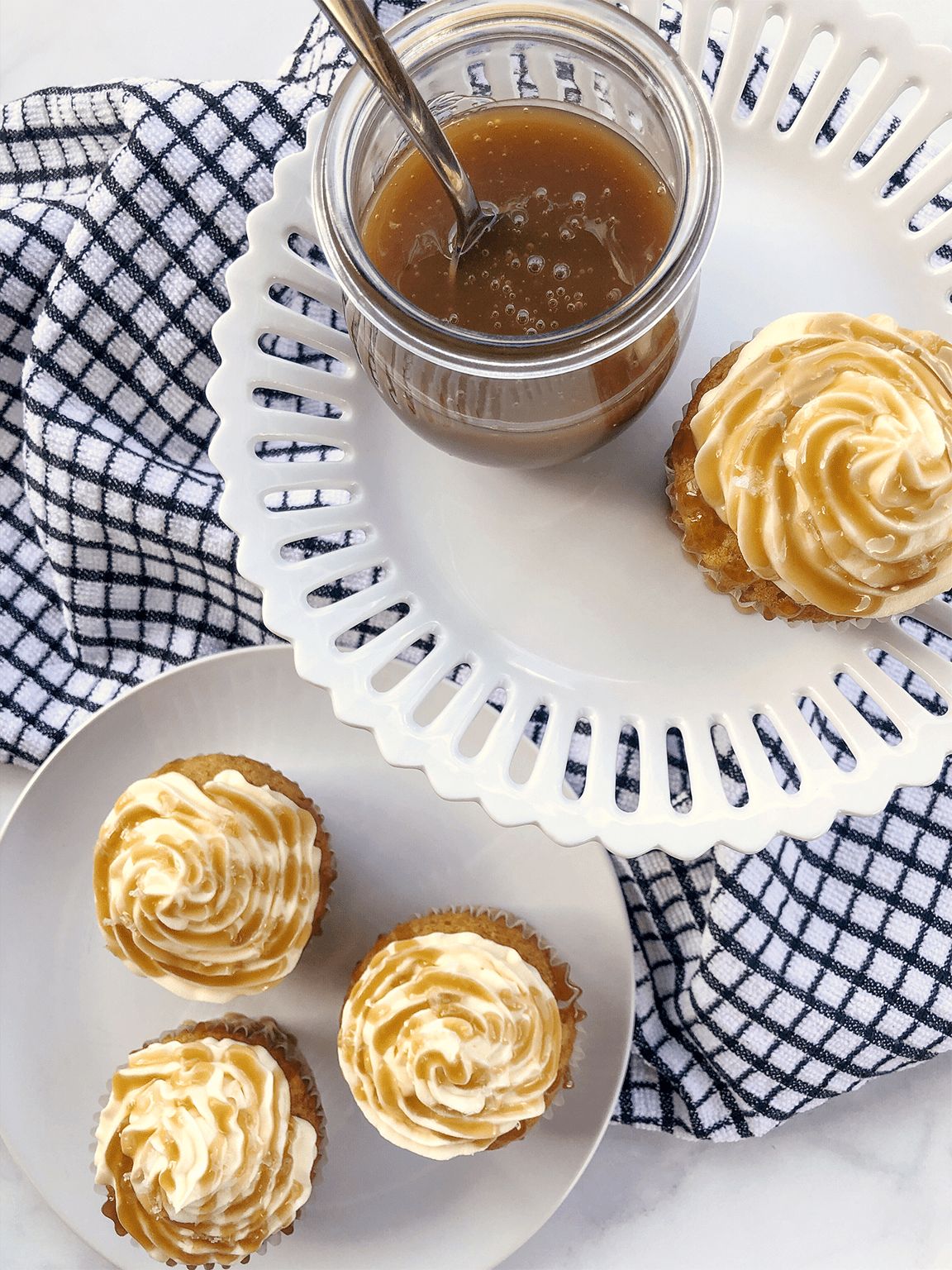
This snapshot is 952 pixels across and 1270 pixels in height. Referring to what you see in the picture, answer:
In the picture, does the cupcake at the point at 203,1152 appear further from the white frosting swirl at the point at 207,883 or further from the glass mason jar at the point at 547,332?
the glass mason jar at the point at 547,332

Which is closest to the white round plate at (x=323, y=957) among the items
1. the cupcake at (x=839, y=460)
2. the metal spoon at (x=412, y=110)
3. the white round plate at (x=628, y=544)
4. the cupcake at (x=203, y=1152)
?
the cupcake at (x=203, y=1152)

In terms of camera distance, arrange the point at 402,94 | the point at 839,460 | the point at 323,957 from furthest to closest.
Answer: the point at 323,957 < the point at 839,460 < the point at 402,94

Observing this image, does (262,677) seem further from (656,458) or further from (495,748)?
(656,458)

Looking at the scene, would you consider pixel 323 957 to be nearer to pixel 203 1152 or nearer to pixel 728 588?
A: pixel 203 1152

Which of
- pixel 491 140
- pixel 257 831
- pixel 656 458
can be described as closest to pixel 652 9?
pixel 491 140

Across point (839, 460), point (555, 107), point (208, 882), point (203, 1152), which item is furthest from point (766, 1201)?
point (555, 107)

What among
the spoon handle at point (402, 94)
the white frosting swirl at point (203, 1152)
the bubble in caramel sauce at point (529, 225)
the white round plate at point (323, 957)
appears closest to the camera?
the spoon handle at point (402, 94)

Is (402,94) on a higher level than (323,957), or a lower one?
higher

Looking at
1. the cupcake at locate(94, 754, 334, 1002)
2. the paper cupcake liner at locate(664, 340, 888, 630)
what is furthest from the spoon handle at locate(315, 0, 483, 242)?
the cupcake at locate(94, 754, 334, 1002)
